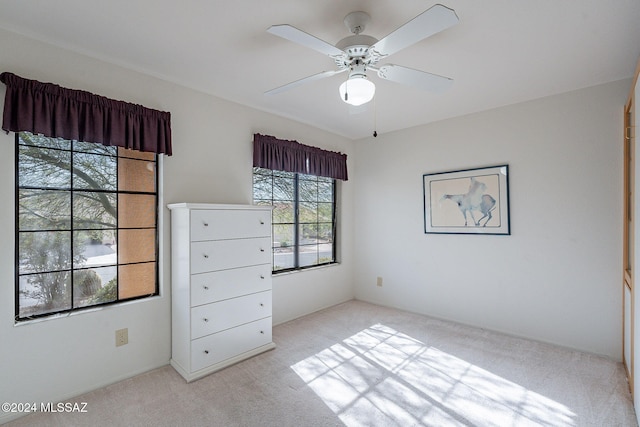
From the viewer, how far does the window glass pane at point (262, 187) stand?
340 centimetres

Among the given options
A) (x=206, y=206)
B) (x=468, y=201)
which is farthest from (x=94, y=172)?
(x=468, y=201)

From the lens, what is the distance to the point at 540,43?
2.08 metres

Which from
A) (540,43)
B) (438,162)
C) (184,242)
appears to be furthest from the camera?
(438,162)

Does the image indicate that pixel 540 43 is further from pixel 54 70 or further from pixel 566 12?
pixel 54 70

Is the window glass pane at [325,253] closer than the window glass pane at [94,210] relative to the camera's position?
No

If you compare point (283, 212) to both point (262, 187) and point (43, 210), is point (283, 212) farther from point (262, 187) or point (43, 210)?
point (43, 210)

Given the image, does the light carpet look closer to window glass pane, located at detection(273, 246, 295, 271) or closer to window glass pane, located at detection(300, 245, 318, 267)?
window glass pane, located at detection(273, 246, 295, 271)

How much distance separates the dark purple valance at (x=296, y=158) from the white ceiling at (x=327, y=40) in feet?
1.77

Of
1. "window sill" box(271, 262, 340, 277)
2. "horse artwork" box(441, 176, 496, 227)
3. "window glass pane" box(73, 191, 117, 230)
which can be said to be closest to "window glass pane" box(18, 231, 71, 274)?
"window glass pane" box(73, 191, 117, 230)

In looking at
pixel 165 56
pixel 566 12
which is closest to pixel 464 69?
pixel 566 12

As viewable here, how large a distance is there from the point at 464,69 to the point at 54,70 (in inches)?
117

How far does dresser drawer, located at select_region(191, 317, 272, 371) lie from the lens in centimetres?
240

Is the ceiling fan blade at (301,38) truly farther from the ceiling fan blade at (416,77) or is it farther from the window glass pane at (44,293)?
the window glass pane at (44,293)

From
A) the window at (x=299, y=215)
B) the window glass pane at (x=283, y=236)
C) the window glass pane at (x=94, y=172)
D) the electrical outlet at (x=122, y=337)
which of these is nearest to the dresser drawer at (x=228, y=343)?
the electrical outlet at (x=122, y=337)
